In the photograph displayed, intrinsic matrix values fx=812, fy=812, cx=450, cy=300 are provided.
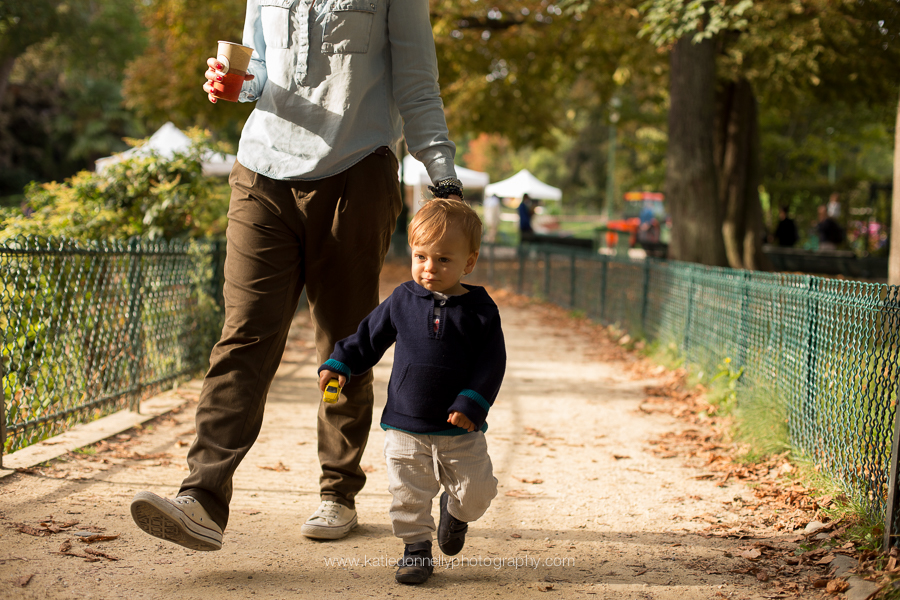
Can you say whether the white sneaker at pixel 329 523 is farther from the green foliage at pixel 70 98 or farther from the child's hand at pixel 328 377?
the green foliage at pixel 70 98

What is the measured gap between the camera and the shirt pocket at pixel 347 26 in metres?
2.81

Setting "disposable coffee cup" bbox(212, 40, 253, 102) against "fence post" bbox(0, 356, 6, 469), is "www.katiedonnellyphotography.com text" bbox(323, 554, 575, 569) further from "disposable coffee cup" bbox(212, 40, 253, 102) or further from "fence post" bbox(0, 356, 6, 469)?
"fence post" bbox(0, 356, 6, 469)

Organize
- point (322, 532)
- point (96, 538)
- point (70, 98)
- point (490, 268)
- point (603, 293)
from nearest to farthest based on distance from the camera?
point (96, 538)
point (322, 532)
point (603, 293)
point (490, 268)
point (70, 98)

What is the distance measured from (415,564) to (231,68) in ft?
5.74

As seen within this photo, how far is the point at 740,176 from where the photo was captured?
1449 cm

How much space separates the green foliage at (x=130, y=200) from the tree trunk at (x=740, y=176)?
10.1 m

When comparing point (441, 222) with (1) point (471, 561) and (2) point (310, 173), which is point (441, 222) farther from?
(1) point (471, 561)

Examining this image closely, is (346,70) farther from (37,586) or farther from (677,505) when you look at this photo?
(677,505)

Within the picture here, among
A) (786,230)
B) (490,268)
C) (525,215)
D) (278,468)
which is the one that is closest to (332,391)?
(278,468)

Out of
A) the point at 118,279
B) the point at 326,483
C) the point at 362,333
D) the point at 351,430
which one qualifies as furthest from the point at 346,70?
the point at 118,279

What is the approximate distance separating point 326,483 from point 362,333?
0.77 meters

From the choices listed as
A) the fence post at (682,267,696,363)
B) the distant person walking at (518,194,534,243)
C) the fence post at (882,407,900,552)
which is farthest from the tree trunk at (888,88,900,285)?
the distant person walking at (518,194,534,243)

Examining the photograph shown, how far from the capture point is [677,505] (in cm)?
379

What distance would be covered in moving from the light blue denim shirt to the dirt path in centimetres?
139
